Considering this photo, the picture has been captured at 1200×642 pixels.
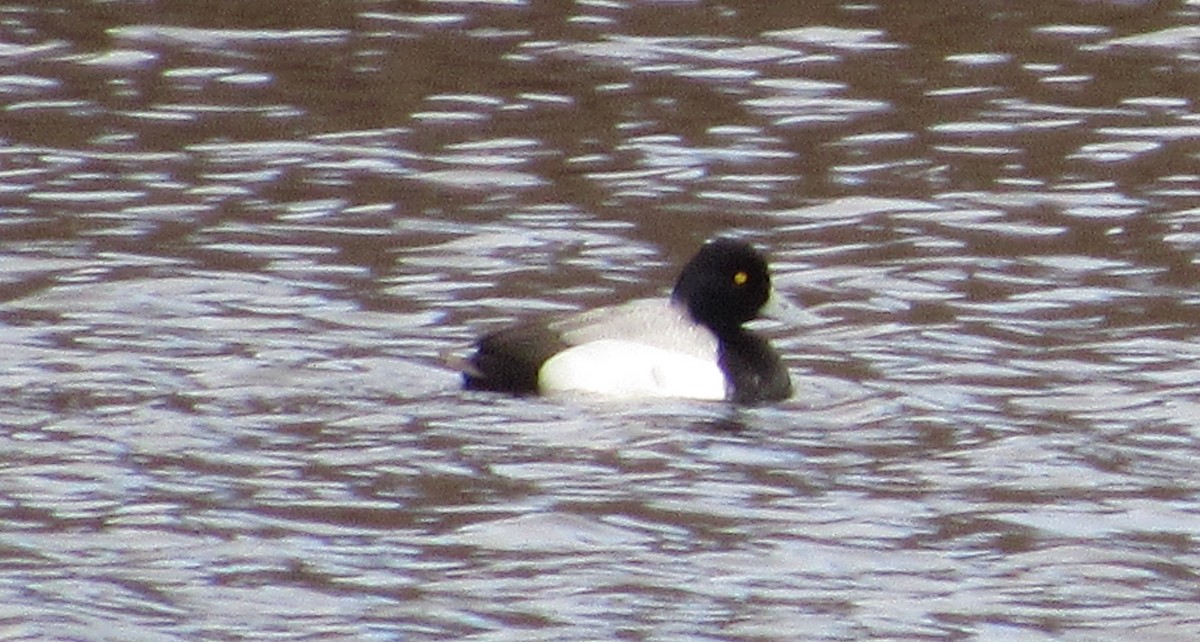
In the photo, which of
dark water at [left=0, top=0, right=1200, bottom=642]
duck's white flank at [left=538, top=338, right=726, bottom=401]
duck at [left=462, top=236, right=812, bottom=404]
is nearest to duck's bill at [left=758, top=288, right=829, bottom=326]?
duck at [left=462, top=236, right=812, bottom=404]

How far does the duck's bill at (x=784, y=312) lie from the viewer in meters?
11.1

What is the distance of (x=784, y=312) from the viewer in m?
11.1

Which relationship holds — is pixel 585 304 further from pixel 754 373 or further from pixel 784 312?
pixel 754 373

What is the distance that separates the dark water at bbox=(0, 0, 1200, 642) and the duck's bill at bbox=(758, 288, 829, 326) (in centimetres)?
16

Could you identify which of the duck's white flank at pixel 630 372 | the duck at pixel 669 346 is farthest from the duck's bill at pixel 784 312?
the duck's white flank at pixel 630 372

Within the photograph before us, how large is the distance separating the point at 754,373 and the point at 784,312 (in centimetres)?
52

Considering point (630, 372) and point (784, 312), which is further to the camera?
point (784, 312)

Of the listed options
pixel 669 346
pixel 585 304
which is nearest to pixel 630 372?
pixel 669 346

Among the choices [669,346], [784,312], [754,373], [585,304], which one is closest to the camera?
[754,373]

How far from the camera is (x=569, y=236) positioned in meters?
12.4

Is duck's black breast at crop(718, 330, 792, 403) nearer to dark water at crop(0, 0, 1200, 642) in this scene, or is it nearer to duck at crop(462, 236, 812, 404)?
duck at crop(462, 236, 812, 404)

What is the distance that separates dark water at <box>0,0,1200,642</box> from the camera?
8.30m

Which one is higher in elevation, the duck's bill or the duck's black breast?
the duck's bill

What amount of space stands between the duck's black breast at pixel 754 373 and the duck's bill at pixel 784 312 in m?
0.22
